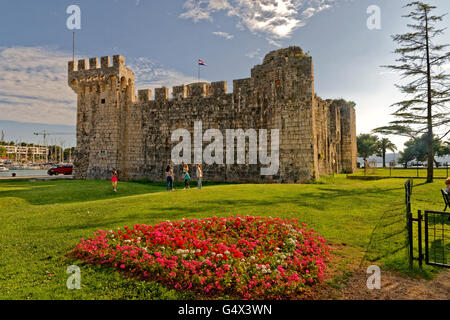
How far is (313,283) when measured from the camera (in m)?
4.74

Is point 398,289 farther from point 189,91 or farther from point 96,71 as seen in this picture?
point 96,71

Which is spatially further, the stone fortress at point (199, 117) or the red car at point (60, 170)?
the red car at point (60, 170)

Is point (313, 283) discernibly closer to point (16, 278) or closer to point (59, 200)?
point (16, 278)

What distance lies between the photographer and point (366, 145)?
56.5 metres

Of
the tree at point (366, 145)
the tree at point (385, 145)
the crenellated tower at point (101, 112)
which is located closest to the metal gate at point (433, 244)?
the crenellated tower at point (101, 112)

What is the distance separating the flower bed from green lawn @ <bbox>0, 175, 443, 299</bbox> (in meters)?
0.37

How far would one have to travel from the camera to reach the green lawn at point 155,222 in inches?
180

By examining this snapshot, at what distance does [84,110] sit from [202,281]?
26.9 metres

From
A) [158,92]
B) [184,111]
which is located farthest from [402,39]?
[158,92]

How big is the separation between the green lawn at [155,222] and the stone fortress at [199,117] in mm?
5431

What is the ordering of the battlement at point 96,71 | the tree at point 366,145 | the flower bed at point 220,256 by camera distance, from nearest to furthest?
1. the flower bed at point 220,256
2. the battlement at point 96,71
3. the tree at point 366,145

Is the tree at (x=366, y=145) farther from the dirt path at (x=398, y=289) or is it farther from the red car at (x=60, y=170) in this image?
the red car at (x=60, y=170)

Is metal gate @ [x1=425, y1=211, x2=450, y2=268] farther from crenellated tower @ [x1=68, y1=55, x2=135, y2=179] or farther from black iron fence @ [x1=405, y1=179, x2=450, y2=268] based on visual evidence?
crenellated tower @ [x1=68, y1=55, x2=135, y2=179]

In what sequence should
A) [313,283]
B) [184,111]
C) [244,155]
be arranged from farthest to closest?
[184,111] → [244,155] → [313,283]
